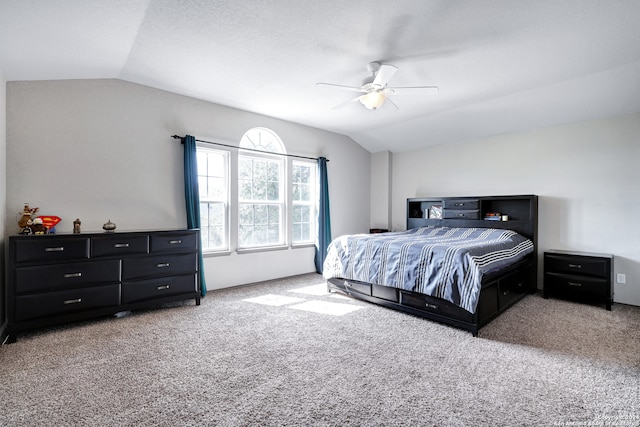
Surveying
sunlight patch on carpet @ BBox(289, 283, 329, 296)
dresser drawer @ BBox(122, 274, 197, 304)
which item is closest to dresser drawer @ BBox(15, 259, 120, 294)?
dresser drawer @ BBox(122, 274, 197, 304)

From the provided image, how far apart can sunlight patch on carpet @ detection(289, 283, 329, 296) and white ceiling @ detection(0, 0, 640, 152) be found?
8.67 feet

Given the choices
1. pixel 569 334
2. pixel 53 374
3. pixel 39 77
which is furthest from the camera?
pixel 39 77

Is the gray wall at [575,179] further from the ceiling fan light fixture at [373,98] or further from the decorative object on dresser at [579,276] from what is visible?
the ceiling fan light fixture at [373,98]

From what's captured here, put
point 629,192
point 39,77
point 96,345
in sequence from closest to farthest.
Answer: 1. point 96,345
2. point 39,77
3. point 629,192

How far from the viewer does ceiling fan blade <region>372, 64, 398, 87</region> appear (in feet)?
9.41

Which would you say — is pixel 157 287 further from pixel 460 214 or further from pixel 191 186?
pixel 460 214

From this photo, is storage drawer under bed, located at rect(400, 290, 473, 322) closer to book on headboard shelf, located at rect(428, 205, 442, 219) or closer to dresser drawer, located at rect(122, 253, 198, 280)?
book on headboard shelf, located at rect(428, 205, 442, 219)

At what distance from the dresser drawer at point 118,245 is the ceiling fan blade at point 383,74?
2920 mm

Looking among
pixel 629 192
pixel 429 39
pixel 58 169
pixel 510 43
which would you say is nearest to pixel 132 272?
pixel 58 169

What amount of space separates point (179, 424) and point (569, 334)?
330 centimetres

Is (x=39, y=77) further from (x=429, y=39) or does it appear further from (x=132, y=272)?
(x=429, y=39)

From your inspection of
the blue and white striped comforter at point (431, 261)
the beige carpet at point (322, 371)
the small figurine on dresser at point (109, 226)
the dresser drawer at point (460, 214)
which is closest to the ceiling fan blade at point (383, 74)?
the blue and white striped comforter at point (431, 261)

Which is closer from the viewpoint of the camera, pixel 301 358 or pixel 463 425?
pixel 463 425

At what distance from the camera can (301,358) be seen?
2367 millimetres
